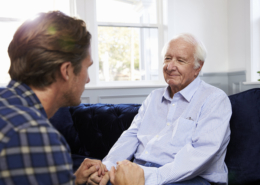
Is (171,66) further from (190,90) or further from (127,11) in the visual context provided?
(127,11)

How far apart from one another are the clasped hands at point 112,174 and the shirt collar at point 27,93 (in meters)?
0.60

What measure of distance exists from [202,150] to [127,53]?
7.87ft

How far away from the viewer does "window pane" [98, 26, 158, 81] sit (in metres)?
3.41

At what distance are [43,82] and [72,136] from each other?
4.55 feet

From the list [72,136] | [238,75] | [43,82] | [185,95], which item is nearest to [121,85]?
[72,136]

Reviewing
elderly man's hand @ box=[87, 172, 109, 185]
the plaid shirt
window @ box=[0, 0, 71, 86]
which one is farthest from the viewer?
window @ box=[0, 0, 71, 86]

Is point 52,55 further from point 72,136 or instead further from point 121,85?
point 121,85

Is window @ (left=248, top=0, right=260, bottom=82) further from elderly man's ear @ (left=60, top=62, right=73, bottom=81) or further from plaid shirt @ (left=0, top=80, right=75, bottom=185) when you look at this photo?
plaid shirt @ (left=0, top=80, right=75, bottom=185)

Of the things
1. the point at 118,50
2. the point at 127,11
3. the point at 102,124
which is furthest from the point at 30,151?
the point at 127,11

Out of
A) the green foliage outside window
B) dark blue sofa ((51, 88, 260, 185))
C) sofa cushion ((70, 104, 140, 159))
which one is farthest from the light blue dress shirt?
the green foliage outside window

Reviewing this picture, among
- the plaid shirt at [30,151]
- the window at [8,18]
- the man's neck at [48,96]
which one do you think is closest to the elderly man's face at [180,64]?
the man's neck at [48,96]

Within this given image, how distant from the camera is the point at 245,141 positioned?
138cm

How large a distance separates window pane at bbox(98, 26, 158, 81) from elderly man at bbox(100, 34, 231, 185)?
5.92ft

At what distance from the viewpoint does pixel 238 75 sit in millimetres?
3400
